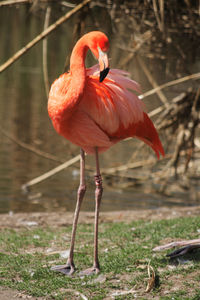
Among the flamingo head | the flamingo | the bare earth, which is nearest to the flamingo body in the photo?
the flamingo

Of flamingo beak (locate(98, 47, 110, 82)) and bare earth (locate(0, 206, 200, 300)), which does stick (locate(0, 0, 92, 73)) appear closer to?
flamingo beak (locate(98, 47, 110, 82))

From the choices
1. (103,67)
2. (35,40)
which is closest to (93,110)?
(103,67)

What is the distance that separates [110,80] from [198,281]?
6.09 ft

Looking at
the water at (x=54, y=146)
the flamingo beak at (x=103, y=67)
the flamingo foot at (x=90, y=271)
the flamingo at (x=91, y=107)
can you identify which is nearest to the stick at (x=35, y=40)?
the water at (x=54, y=146)

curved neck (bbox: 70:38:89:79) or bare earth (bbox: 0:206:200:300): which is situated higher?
curved neck (bbox: 70:38:89:79)

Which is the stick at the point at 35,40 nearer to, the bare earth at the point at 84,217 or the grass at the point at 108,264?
the grass at the point at 108,264

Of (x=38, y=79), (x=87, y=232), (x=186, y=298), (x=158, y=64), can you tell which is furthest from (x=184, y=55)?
(x=38, y=79)

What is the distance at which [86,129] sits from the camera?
14.7 ft

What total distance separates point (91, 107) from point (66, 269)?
1405 millimetres

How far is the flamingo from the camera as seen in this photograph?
437 centimetres

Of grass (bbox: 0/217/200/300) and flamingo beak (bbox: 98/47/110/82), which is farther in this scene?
grass (bbox: 0/217/200/300)

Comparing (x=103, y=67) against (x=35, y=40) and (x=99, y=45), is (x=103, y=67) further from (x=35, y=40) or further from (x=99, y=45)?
(x=35, y=40)

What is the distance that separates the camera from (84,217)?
26.9 ft

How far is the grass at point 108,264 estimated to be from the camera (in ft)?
13.7
